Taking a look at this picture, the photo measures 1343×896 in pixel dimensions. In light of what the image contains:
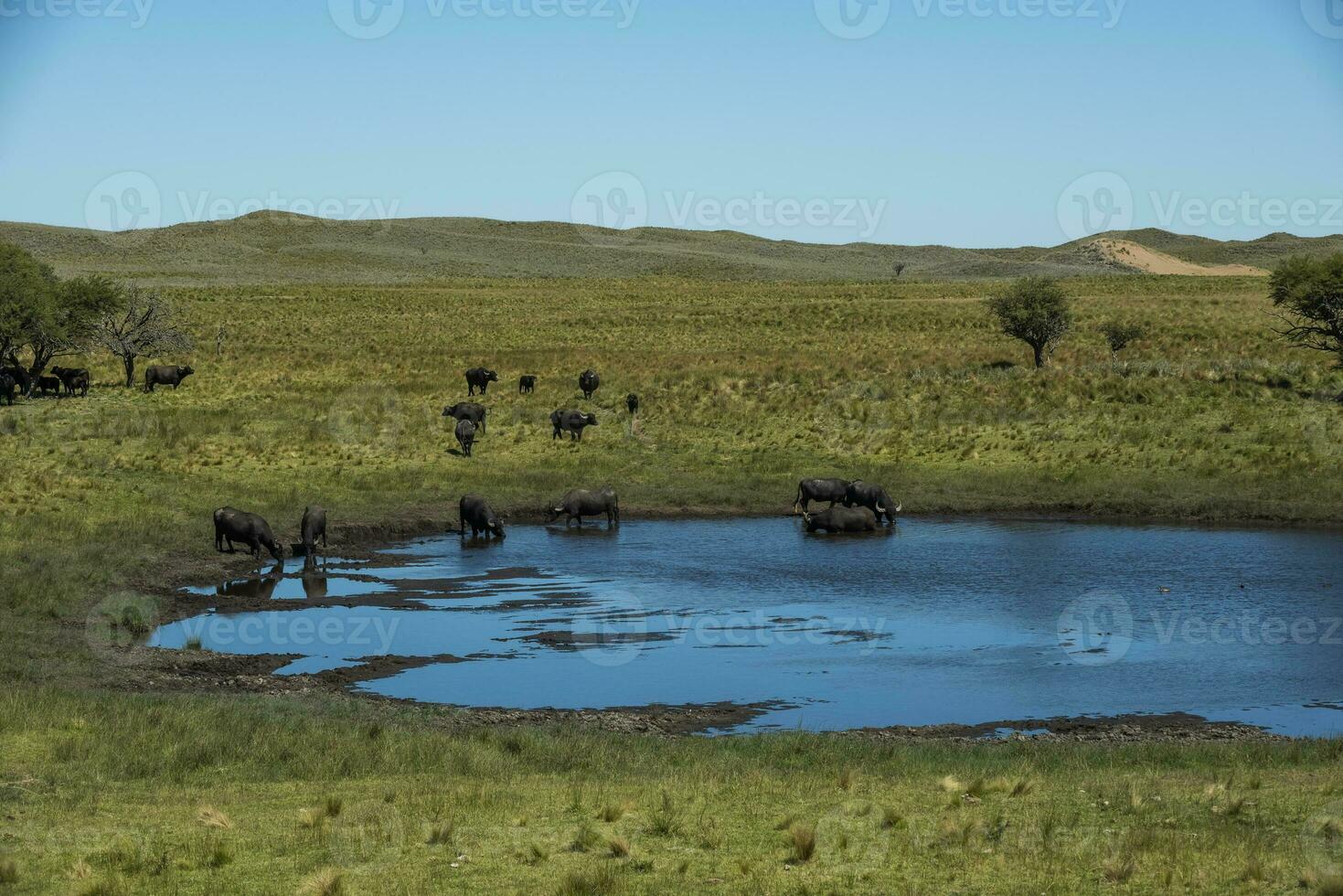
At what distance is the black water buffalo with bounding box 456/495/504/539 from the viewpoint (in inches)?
1448

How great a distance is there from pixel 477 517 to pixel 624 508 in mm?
6077

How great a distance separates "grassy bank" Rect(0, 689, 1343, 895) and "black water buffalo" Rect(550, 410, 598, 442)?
3216cm

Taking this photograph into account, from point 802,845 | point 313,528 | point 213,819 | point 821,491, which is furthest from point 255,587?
point 802,845

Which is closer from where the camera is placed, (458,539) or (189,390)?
(458,539)

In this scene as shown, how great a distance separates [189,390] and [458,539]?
29.3 m

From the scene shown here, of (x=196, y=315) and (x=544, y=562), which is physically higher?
(x=196, y=315)

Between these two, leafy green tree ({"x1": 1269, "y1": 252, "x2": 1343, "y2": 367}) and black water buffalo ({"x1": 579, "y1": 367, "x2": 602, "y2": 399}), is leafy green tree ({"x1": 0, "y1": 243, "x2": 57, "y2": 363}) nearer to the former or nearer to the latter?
black water buffalo ({"x1": 579, "y1": 367, "x2": 602, "y2": 399})

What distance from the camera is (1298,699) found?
2173 cm

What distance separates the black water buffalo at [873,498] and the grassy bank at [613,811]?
21.4 meters

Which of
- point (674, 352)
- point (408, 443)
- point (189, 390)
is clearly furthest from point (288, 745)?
point (674, 352)

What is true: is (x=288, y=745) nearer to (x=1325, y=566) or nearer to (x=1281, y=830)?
(x=1281, y=830)

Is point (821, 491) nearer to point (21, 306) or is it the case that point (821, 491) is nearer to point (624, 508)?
point (624, 508)

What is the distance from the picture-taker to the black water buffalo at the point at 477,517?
121 ft

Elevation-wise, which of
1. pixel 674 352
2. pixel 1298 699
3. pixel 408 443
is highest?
pixel 674 352
